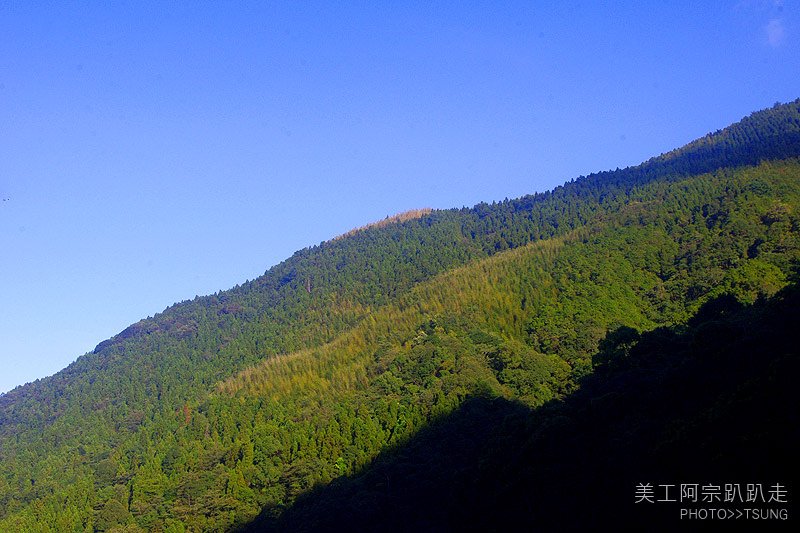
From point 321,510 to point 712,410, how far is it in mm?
30993

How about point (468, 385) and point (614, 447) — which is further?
point (468, 385)

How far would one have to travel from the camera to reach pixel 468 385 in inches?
2435

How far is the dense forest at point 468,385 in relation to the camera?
32.7m

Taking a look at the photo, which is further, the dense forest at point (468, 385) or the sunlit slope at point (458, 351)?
the sunlit slope at point (458, 351)

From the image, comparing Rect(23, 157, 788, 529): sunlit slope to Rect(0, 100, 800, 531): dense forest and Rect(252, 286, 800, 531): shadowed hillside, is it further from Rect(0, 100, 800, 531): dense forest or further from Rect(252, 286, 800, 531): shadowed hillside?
Rect(252, 286, 800, 531): shadowed hillside

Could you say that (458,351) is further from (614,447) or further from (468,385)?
Result: (614,447)

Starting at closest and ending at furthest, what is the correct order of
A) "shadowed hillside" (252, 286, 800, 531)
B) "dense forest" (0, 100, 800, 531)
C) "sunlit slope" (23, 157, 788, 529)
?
"shadowed hillside" (252, 286, 800, 531) → "dense forest" (0, 100, 800, 531) → "sunlit slope" (23, 157, 788, 529)

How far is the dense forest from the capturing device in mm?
32656

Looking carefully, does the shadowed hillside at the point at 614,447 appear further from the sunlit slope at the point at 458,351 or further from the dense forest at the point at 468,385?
the sunlit slope at the point at 458,351

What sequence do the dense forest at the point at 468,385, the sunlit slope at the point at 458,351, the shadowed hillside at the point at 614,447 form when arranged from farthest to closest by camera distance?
the sunlit slope at the point at 458,351, the dense forest at the point at 468,385, the shadowed hillside at the point at 614,447

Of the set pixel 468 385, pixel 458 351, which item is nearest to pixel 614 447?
pixel 468 385

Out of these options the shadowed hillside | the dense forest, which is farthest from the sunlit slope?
the shadowed hillside

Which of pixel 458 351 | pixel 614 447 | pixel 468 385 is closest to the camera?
pixel 614 447

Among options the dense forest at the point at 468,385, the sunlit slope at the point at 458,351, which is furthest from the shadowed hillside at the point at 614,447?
the sunlit slope at the point at 458,351
